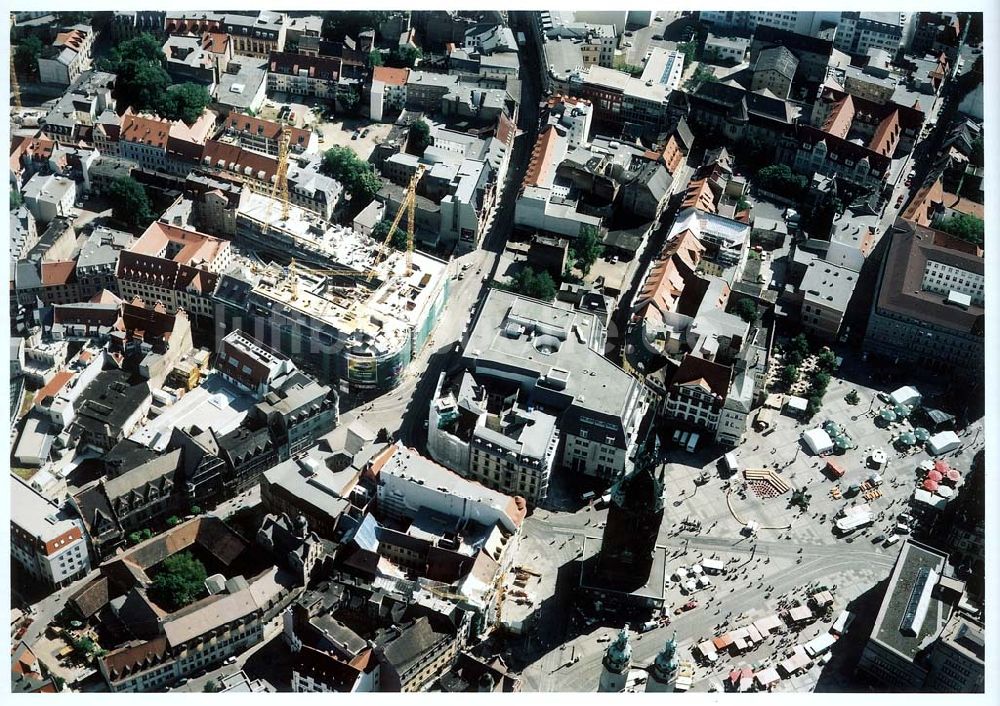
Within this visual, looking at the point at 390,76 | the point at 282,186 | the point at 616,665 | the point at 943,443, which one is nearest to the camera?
the point at 616,665

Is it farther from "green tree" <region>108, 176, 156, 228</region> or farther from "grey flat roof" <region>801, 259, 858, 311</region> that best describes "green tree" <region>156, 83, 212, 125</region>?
"grey flat roof" <region>801, 259, 858, 311</region>

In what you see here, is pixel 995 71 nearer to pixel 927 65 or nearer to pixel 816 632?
pixel 816 632

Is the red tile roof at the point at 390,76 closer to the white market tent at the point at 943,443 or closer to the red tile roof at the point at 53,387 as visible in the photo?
the red tile roof at the point at 53,387

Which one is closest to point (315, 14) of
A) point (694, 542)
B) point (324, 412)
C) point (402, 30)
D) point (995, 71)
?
point (402, 30)

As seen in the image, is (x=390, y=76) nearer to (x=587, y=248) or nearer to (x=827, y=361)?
(x=587, y=248)

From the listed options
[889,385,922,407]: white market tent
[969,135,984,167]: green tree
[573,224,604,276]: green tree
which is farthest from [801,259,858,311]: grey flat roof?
[969,135,984,167]: green tree

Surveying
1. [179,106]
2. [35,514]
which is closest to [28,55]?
[179,106]

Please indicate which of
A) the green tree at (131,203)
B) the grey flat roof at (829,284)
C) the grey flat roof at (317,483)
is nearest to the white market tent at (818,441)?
the grey flat roof at (829,284)
